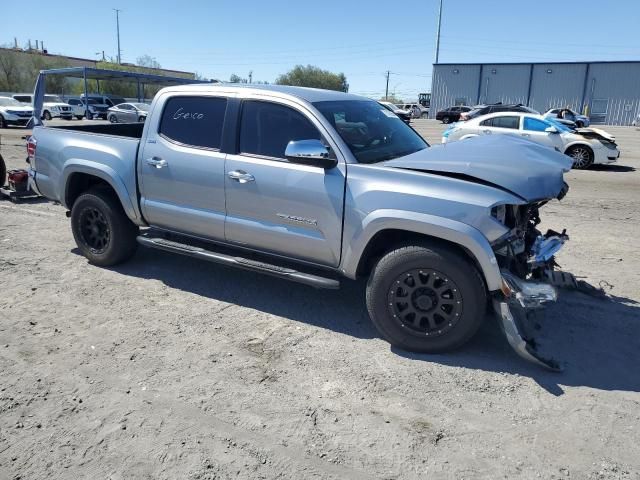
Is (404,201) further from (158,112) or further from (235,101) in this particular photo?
(158,112)

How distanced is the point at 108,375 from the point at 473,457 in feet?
7.99

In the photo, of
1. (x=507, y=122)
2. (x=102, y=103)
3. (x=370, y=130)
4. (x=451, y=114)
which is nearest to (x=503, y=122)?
(x=507, y=122)

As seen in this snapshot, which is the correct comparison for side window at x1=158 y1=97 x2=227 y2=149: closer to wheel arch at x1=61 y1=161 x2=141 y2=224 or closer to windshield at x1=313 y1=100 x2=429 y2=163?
wheel arch at x1=61 y1=161 x2=141 y2=224

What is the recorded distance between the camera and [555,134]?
578 inches

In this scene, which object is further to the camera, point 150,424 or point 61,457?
point 150,424

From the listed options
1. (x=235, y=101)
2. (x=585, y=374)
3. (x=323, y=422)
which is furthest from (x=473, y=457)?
(x=235, y=101)

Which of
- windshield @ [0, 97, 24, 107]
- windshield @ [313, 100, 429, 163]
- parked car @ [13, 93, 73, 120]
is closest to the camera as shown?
windshield @ [313, 100, 429, 163]

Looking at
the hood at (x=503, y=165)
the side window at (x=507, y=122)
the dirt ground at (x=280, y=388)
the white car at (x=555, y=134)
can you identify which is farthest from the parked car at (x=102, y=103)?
the hood at (x=503, y=165)

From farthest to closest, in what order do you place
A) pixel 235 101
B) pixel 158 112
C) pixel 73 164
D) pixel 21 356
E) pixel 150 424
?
pixel 73 164 → pixel 158 112 → pixel 235 101 → pixel 21 356 → pixel 150 424

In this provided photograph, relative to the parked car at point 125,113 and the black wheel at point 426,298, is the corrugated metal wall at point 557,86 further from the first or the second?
the black wheel at point 426,298

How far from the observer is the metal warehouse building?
48312mm

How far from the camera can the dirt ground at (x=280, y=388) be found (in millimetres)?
2895

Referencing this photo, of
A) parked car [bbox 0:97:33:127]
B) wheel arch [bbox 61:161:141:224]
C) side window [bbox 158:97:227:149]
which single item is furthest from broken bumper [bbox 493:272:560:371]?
parked car [bbox 0:97:33:127]

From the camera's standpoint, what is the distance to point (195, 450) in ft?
9.70
